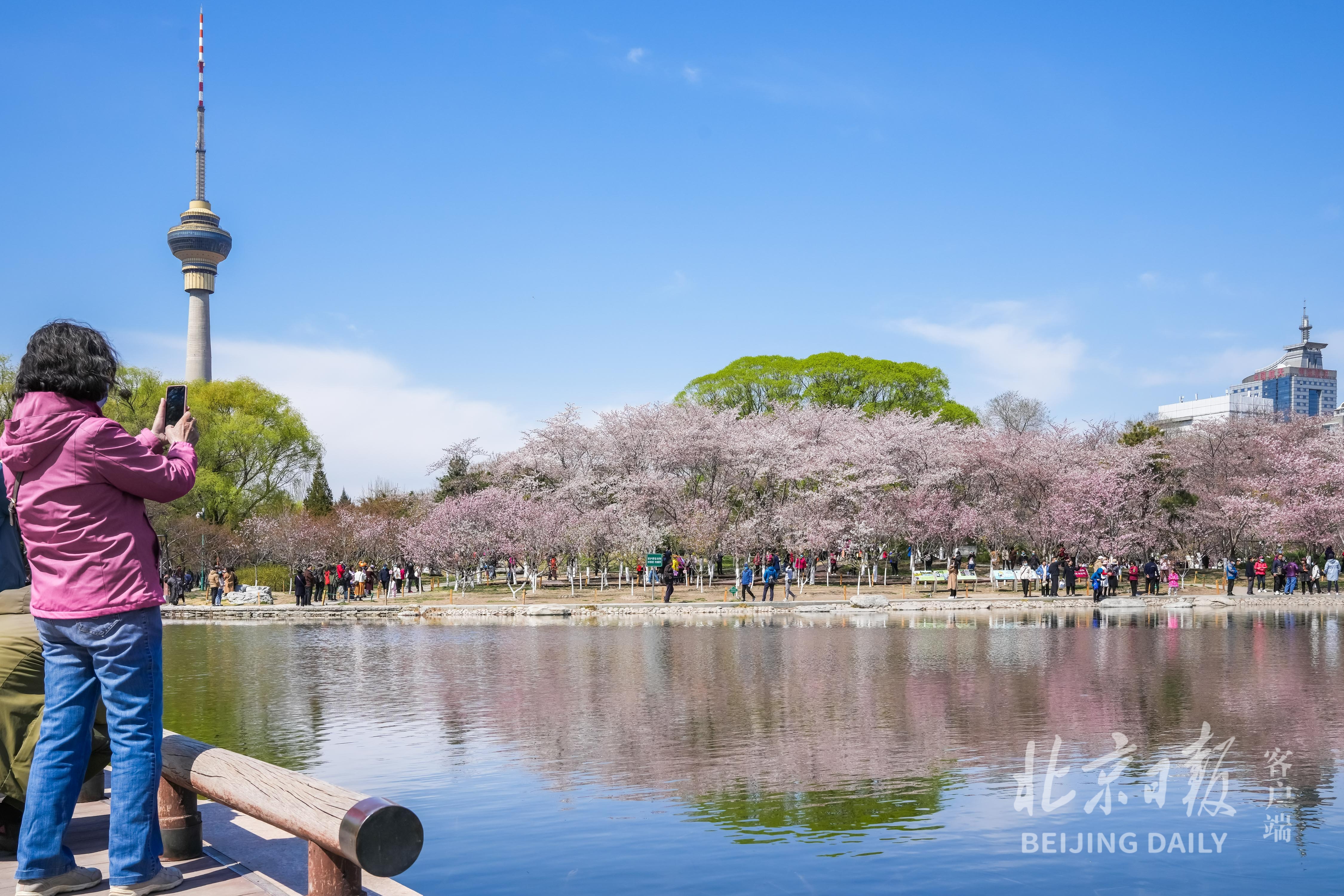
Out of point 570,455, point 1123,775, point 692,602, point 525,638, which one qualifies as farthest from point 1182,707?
point 570,455

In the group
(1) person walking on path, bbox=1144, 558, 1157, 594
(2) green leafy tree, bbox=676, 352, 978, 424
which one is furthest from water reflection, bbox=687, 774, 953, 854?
(2) green leafy tree, bbox=676, 352, 978, 424

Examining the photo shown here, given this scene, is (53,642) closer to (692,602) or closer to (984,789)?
(984,789)

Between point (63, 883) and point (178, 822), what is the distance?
2.41ft

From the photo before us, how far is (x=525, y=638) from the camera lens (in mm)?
23828

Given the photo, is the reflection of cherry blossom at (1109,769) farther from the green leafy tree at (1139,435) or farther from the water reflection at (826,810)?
the green leafy tree at (1139,435)

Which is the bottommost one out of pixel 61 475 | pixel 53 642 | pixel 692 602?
pixel 692 602

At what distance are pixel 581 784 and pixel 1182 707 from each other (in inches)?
282

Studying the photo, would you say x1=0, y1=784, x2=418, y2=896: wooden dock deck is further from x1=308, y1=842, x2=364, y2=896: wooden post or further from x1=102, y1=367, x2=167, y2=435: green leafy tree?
x1=102, y1=367, x2=167, y2=435: green leafy tree

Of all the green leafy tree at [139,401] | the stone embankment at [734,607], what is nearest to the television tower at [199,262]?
the green leafy tree at [139,401]

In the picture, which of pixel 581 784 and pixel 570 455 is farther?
pixel 570 455

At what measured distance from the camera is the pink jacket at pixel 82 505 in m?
4.12

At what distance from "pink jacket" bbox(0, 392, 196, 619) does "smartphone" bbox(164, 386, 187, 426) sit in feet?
1.32

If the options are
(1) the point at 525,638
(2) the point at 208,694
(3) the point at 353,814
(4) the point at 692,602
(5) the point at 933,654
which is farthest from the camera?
(4) the point at 692,602

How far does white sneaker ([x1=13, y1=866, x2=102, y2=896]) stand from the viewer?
13.5ft
